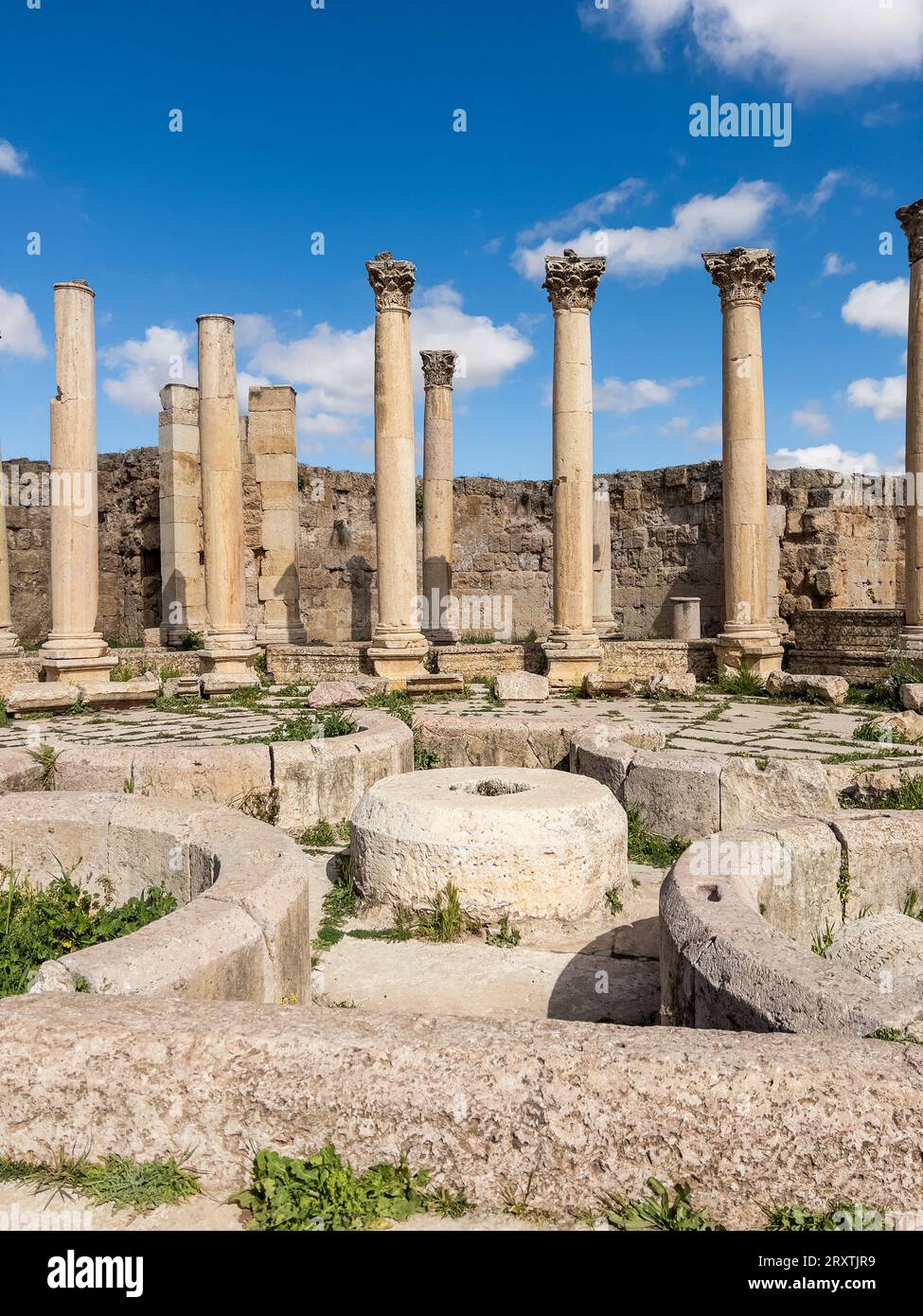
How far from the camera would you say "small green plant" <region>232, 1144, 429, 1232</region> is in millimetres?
2516

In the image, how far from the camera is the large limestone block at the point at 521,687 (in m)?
13.4

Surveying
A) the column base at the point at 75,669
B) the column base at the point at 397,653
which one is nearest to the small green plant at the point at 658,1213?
the column base at the point at 397,653

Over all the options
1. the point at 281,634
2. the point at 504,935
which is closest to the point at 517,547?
the point at 281,634

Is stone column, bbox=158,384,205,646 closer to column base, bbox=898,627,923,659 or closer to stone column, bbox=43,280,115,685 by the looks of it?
stone column, bbox=43,280,115,685

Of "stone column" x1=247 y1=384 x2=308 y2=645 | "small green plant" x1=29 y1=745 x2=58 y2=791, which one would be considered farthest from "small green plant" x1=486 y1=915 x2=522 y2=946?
"stone column" x1=247 y1=384 x2=308 y2=645

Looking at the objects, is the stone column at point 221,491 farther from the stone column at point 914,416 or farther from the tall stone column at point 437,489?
the stone column at point 914,416

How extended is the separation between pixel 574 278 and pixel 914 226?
195 inches

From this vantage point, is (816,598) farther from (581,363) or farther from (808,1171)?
(808,1171)

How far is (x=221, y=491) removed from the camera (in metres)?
15.3

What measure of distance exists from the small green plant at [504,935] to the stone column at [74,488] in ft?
34.4

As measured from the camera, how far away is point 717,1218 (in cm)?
A: 248

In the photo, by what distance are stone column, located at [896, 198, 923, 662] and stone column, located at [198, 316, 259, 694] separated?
33.5 feet

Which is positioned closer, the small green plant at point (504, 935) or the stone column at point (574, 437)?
the small green plant at point (504, 935)
